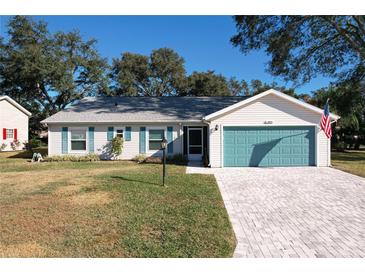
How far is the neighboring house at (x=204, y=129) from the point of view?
13641 mm

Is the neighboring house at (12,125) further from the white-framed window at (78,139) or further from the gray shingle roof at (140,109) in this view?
the white-framed window at (78,139)

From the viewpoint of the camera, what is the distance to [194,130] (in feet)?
54.2

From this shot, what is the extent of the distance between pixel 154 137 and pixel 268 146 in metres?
7.10

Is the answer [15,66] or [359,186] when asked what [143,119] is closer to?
[359,186]

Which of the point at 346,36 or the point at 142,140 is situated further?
the point at 346,36

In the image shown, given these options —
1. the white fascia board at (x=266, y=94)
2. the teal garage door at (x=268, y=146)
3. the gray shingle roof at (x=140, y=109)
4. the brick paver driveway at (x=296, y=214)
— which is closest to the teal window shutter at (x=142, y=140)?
the gray shingle roof at (x=140, y=109)

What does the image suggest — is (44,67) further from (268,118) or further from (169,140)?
(268,118)

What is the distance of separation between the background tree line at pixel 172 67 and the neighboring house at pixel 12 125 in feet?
17.8

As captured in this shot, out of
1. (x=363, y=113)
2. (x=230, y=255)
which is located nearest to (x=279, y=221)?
(x=230, y=255)

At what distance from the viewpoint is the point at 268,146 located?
45.2 feet

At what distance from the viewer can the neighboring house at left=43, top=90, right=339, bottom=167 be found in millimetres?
13641

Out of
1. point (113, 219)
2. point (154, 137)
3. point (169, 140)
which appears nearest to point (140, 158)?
point (154, 137)
